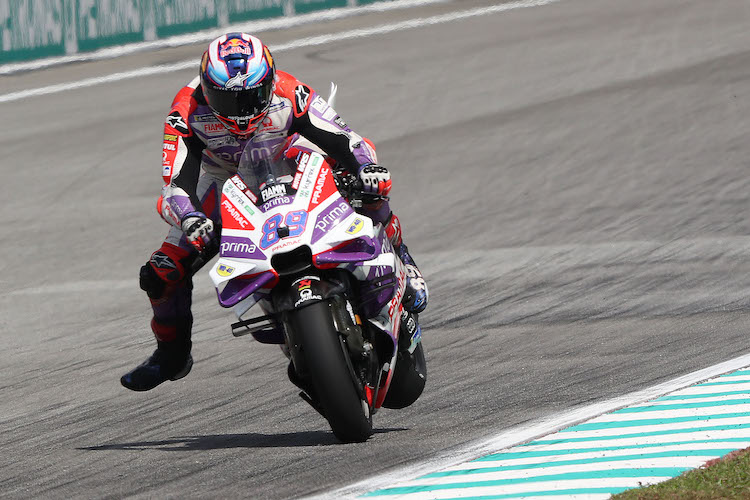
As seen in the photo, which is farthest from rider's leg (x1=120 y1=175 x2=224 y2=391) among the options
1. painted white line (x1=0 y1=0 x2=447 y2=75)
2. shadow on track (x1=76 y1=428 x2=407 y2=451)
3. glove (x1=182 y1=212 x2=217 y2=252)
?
painted white line (x1=0 y1=0 x2=447 y2=75)

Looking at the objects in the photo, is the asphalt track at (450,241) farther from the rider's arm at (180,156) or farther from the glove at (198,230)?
the rider's arm at (180,156)

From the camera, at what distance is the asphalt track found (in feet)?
22.3

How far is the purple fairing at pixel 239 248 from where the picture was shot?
582 centimetres

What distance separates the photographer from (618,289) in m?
10.3

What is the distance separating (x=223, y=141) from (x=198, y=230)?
1.94 feet

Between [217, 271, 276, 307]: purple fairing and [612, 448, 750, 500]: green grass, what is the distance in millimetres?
1995

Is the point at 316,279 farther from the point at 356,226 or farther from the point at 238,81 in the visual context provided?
the point at 238,81

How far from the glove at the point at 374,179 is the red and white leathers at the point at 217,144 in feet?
0.32

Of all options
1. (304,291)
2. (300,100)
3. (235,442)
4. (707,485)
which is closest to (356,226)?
(304,291)

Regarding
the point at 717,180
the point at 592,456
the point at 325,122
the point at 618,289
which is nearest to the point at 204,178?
the point at 325,122

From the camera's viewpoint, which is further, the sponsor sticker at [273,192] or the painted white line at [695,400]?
the painted white line at [695,400]

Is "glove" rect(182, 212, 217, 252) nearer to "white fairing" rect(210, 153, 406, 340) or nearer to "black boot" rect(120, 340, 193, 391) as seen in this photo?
"white fairing" rect(210, 153, 406, 340)

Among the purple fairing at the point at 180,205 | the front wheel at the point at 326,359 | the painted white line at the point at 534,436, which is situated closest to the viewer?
the painted white line at the point at 534,436

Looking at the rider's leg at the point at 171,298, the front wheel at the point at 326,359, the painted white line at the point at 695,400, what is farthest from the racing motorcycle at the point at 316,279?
the painted white line at the point at 695,400
